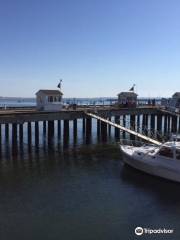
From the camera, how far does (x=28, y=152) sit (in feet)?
127

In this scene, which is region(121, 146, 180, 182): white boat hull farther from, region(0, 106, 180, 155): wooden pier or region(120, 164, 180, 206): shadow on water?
region(0, 106, 180, 155): wooden pier

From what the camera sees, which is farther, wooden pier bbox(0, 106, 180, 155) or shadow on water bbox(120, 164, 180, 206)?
wooden pier bbox(0, 106, 180, 155)

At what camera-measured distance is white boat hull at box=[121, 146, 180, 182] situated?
2724cm

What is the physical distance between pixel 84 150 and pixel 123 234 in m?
22.2

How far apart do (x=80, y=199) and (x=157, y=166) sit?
Answer: 8.24 metres

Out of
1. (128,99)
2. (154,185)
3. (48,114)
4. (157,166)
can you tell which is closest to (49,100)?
(48,114)

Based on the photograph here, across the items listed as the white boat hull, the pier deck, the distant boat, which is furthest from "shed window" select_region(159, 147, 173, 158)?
the pier deck

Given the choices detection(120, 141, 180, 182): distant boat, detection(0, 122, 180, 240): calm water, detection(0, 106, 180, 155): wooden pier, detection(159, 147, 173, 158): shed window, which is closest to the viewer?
detection(0, 122, 180, 240): calm water

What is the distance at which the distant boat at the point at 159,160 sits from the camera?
27438 mm

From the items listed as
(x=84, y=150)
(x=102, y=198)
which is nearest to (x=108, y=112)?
(x=84, y=150)

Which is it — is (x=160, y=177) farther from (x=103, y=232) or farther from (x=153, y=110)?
(x=153, y=110)

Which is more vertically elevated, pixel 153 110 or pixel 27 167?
pixel 153 110

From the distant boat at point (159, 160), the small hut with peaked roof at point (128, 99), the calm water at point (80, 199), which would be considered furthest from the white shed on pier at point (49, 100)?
the distant boat at point (159, 160)

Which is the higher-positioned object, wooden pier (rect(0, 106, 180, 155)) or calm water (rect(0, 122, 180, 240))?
wooden pier (rect(0, 106, 180, 155))
